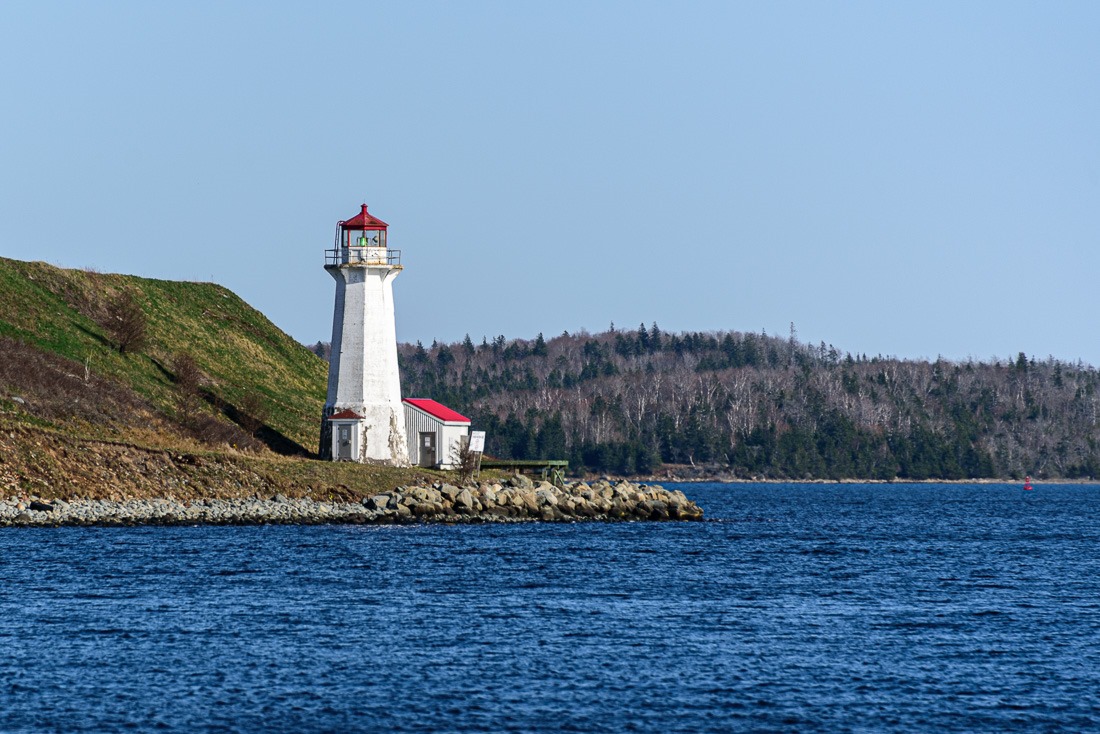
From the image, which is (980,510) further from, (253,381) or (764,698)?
(764,698)

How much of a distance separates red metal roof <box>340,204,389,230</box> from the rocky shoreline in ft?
36.7

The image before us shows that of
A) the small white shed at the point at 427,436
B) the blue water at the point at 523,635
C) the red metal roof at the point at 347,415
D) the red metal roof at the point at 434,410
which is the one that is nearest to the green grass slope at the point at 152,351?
the small white shed at the point at 427,436

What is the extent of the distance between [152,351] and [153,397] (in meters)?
7.85

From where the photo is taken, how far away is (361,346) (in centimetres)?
5975

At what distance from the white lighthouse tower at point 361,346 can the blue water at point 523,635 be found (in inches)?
457

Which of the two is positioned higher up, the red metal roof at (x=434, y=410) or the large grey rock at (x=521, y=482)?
the red metal roof at (x=434, y=410)

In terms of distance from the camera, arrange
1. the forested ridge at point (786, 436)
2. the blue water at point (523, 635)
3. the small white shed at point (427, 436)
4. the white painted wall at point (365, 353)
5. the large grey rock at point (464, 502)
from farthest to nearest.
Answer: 1. the forested ridge at point (786, 436)
2. the small white shed at point (427, 436)
3. the white painted wall at point (365, 353)
4. the large grey rock at point (464, 502)
5. the blue water at point (523, 635)

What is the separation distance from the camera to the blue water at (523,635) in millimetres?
21062

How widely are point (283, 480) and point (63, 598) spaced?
2410 centimetres

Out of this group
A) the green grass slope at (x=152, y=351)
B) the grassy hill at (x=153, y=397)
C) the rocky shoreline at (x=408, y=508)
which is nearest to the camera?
the rocky shoreline at (x=408, y=508)

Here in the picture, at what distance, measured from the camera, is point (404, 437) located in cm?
6247

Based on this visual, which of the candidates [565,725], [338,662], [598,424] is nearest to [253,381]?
[338,662]

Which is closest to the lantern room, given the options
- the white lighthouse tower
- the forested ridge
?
the white lighthouse tower

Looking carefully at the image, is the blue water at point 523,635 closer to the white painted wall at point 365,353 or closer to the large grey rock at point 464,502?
the large grey rock at point 464,502
